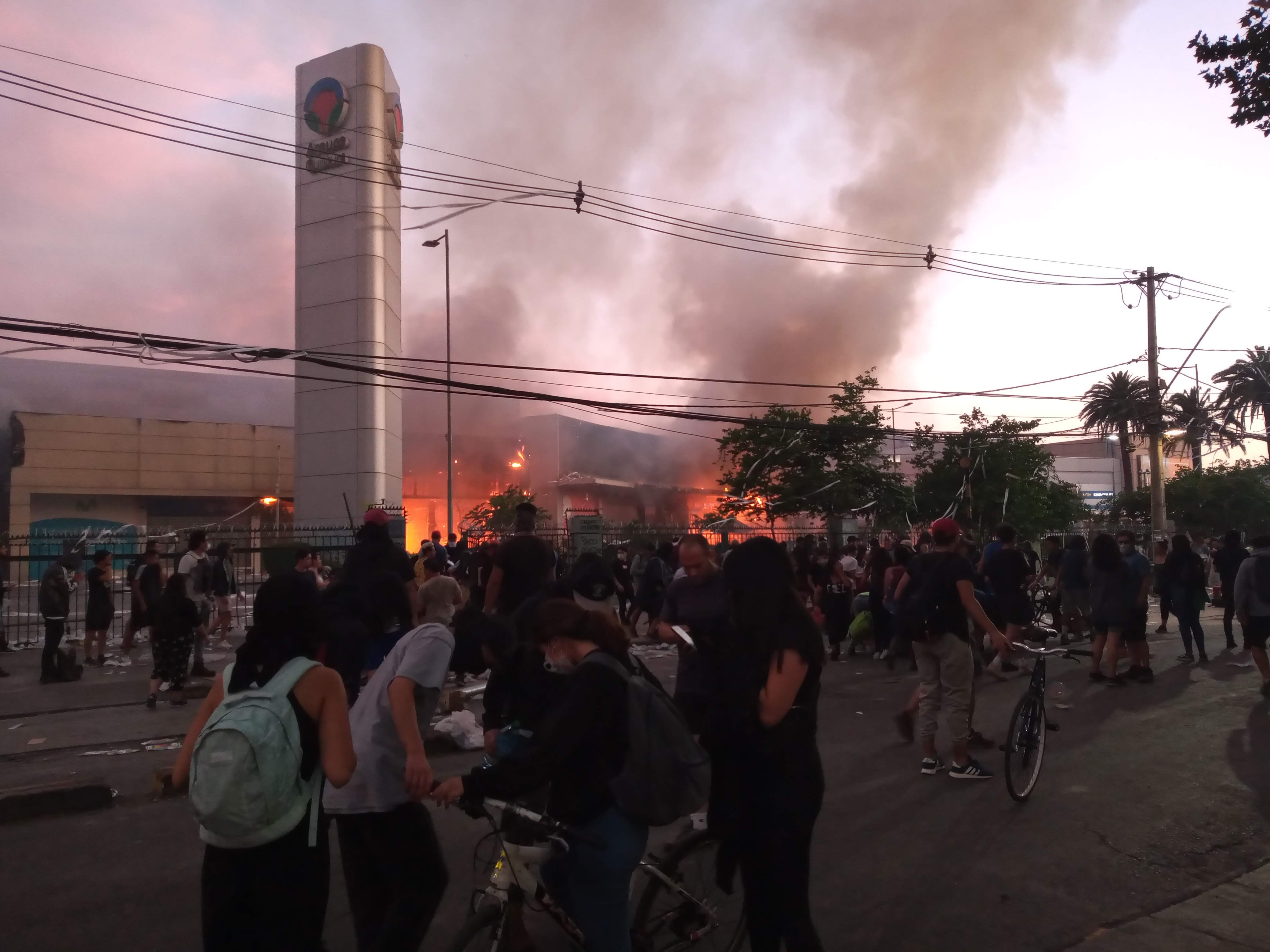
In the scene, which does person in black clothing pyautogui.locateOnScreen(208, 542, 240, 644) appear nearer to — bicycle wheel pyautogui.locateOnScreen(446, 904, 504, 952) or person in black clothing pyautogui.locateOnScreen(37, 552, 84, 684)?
person in black clothing pyautogui.locateOnScreen(37, 552, 84, 684)

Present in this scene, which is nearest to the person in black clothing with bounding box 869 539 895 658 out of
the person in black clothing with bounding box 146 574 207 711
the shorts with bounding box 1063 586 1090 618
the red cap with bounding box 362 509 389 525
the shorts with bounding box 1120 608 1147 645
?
the shorts with bounding box 1063 586 1090 618

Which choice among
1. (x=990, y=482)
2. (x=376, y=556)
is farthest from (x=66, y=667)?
(x=990, y=482)

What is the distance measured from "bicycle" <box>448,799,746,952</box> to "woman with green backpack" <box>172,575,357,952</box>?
1.46ft

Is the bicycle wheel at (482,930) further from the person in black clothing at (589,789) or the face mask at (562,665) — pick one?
the face mask at (562,665)

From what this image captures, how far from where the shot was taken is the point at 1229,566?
10.9 m

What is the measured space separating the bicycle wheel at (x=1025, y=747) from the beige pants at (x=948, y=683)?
0.40 metres

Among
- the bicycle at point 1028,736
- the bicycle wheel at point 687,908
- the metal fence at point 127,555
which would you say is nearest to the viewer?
the bicycle wheel at point 687,908

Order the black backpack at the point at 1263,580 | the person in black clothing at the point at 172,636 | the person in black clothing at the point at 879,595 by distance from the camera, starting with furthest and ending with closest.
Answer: the person in black clothing at the point at 879,595, the person in black clothing at the point at 172,636, the black backpack at the point at 1263,580

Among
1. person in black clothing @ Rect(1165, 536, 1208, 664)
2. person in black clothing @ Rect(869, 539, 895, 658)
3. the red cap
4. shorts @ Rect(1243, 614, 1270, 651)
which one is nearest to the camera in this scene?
the red cap

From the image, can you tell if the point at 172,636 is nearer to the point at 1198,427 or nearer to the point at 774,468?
the point at 774,468

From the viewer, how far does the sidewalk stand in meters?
3.67

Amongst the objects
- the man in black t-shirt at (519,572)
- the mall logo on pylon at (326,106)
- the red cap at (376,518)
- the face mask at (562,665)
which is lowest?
the face mask at (562,665)

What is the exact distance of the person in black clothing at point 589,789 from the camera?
2.56 metres

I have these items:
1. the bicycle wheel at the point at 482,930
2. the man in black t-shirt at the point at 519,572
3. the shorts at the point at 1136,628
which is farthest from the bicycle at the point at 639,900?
the shorts at the point at 1136,628
